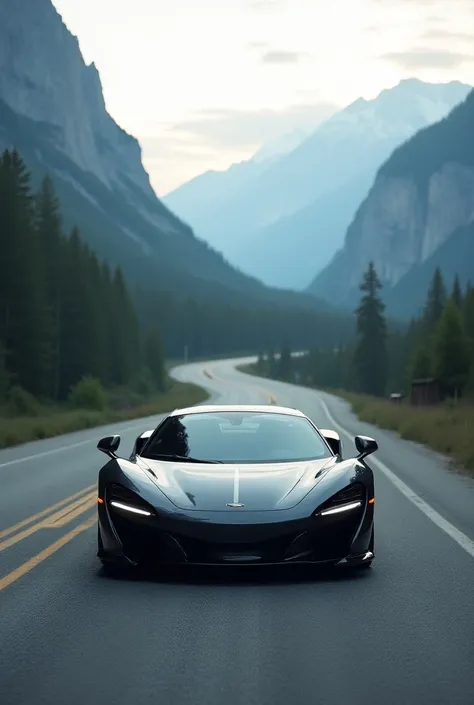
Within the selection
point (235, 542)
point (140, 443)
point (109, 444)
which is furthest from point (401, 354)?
point (235, 542)

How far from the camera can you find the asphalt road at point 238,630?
546 cm

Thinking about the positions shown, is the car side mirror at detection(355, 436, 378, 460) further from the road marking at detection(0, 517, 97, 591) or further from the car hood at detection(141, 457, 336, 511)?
the road marking at detection(0, 517, 97, 591)

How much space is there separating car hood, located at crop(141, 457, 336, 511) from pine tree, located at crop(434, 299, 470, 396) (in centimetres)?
6767

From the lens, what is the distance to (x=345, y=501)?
823 cm

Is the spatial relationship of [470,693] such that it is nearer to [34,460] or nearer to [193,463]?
[193,463]

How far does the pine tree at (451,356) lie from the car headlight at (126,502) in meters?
68.3

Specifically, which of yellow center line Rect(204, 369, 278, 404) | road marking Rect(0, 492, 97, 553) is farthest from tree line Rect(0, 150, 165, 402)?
road marking Rect(0, 492, 97, 553)

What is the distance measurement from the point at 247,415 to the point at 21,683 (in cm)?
476

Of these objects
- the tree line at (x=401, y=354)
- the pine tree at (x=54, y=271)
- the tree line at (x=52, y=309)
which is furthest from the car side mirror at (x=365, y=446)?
the pine tree at (x=54, y=271)

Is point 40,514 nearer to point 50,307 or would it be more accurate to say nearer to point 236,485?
point 236,485

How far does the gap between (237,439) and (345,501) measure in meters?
1.55

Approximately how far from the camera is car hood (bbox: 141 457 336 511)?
7953 millimetres

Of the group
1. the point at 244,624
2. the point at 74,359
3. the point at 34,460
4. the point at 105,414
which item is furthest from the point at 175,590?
the point at 74,359

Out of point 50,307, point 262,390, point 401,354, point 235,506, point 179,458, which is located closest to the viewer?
point 235,506
